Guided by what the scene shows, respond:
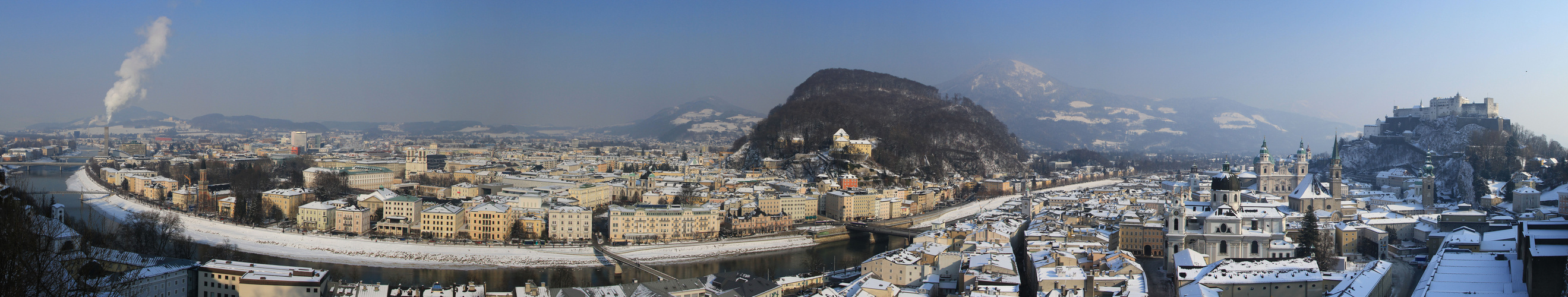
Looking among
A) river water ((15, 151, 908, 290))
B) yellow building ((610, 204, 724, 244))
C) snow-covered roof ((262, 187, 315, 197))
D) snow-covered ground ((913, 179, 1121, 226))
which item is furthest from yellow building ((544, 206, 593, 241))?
snow-covered ground ((913, 179, 1121, 226))

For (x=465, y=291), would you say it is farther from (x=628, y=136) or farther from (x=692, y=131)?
(x=628, y=136)

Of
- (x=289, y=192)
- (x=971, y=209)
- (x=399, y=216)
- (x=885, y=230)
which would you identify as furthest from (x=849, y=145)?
(x=289, y=192)

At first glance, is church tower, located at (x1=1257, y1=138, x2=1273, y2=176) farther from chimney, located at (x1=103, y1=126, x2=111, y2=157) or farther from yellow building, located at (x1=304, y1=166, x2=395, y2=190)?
chimney, located at (x1=103, y1=126, x2=111, y2=157)

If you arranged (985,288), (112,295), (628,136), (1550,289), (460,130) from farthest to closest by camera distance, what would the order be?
1. (628,136)
2. (460,130)
3. (985,288)
4. (1550,289)
5. (112,295)

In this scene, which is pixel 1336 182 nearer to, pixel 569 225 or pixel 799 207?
pixel 799 207

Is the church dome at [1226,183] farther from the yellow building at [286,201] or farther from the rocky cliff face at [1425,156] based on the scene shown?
the yellow building at [286,201]

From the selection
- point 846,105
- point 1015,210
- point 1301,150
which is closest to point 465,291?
point 1015,210

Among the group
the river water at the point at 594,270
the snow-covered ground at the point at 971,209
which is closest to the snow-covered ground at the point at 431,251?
the river water at the point at 594,270
